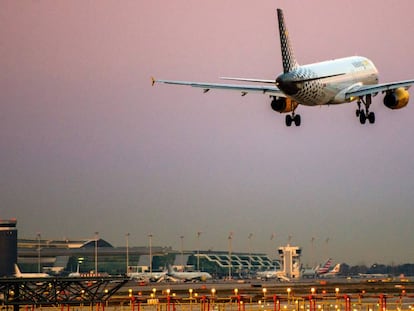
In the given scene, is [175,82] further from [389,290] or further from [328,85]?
[389,290]

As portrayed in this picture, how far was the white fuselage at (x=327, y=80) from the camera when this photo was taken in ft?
382

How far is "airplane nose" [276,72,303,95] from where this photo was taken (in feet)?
379

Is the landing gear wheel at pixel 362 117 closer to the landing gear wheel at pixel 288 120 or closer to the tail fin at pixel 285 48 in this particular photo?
the landing gear wheel at pixel 288 120

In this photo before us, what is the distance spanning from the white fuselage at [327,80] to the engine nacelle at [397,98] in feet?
13.9

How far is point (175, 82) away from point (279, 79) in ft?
42.5

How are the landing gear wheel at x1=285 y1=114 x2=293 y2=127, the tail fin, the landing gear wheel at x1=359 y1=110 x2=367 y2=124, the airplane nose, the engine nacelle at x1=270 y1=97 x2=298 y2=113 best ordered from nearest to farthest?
the airplane nose < the tail fin < the landing gear wheel at x1=359 y1=110 x2=367 y2=124 < the engine nacelle at x1=270 y1=97 x2=298 y2=113 < the landing gear wheel at x1=285 y1=114 x2=293 y2=127

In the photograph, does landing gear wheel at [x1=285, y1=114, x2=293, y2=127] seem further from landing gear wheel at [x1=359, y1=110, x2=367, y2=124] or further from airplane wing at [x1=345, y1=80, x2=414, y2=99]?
landing gear wheel at [x1=359, y1=110, x2=367, y2=124]

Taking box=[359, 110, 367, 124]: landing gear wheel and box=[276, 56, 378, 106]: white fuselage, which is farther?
box=[359, 110, 367, 124]: landing gear wheel

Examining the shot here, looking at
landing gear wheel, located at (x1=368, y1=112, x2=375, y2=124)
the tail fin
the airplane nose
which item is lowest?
landing gear wheel, located at (x1=368, y1=112, x2=375, y2=124)

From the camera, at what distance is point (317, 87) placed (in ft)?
395

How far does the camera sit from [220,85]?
12875 cm

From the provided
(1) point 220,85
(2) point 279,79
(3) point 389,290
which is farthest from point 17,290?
(3) point 389,290

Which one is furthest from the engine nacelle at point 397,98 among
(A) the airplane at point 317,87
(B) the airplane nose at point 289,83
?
(B) the airplane nose at point 289,83

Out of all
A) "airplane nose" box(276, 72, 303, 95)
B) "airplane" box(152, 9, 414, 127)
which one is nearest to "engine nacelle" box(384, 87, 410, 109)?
"airplane" box(152, 9, 414, 127)
